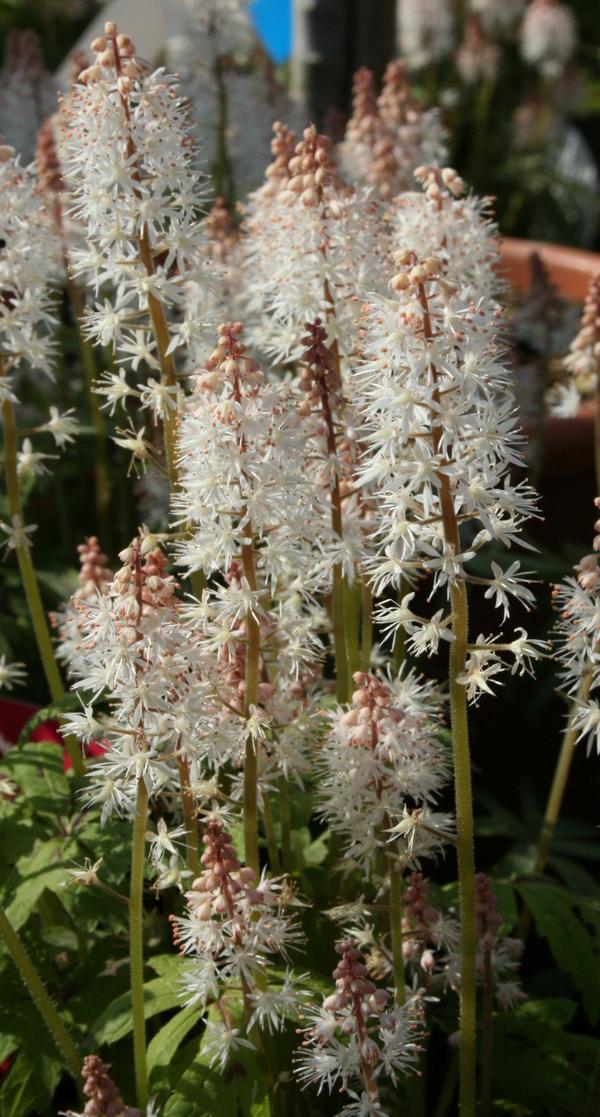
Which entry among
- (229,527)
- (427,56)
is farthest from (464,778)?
(427,56)

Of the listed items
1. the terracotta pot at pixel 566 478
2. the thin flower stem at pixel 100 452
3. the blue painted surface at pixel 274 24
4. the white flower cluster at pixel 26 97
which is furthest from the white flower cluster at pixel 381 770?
the blue painted surface at pixel 274 24

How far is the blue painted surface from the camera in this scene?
768cm

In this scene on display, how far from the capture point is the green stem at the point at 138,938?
198 cm

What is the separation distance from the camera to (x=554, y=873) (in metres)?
3.77

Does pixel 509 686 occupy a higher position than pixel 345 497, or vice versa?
pixel 345 497

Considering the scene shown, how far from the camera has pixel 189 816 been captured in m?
2.12

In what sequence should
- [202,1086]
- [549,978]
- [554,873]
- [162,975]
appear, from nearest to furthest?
1. [202,1086]
2. [162,975]
3. [549,978]
4. [554,873]

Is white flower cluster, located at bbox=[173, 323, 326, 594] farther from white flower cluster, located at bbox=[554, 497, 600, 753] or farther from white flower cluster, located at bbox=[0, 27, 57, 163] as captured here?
white flower cluster, located at bbox=[0, 27, 57, 163]

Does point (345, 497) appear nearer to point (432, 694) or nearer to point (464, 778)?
point (432, 694)

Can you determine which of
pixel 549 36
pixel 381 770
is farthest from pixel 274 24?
pixel 381 770

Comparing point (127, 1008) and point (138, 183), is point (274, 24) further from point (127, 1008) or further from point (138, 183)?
point (127, 1008)

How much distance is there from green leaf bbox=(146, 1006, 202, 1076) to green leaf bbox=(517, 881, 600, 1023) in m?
0.79

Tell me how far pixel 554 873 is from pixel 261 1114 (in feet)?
6.26

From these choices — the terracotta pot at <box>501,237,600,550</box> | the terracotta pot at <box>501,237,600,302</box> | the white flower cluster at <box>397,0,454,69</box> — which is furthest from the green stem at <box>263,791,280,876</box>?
the white flower cluster at <box>397,0,454,69</box>
